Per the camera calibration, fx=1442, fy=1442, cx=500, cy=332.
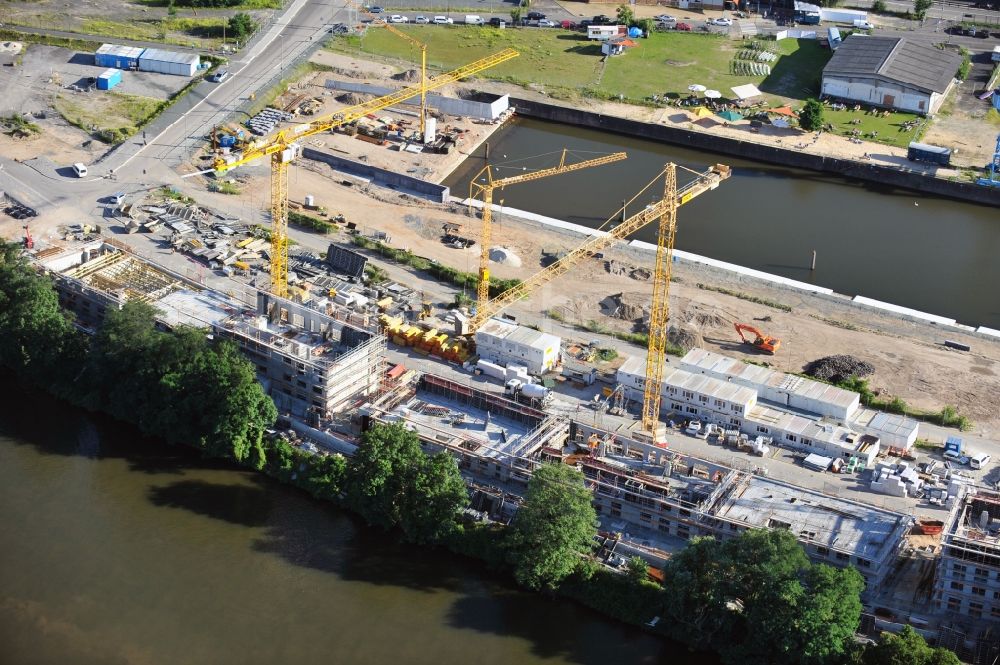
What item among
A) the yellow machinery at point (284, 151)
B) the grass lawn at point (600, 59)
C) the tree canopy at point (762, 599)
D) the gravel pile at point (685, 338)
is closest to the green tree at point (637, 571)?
the tree canopy at point (762, 599)

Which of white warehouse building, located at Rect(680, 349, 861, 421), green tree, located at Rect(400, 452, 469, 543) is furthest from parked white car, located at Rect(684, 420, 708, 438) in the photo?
green tree, located at Rect(400, 452, 469, 543)

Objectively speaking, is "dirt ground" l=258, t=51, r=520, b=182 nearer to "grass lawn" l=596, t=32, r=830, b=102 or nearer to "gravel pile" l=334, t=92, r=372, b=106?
"gravel pile" l=334, t=92, r=372, b=106

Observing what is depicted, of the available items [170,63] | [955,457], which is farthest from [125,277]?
[955,457]

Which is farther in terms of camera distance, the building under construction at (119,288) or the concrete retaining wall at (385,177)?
the concrete retaining wall at (385,177)

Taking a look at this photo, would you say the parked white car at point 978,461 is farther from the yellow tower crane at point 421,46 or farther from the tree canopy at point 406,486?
the yellow tower crane at point 421,46

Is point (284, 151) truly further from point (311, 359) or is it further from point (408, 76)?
point (408, 76)

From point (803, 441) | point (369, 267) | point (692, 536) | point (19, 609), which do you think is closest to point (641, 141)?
point (369, 267)
